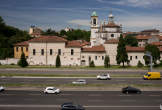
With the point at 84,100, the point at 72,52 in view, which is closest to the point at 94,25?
the point at 72,52

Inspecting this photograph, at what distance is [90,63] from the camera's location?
48344 millimetres

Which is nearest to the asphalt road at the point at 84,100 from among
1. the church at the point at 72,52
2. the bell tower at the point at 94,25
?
the church at the point at 72,52

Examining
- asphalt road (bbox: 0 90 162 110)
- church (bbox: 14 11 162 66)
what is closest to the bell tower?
church (bbox: 14 11 162 66)

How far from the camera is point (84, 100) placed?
19047mm

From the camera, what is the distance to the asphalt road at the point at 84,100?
1695 cm

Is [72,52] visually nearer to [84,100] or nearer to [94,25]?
[94,25]

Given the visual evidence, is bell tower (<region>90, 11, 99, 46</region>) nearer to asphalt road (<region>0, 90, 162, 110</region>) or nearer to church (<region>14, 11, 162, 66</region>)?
church (<region>14, 11, 162, 66</region>)

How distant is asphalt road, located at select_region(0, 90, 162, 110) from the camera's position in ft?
55.6

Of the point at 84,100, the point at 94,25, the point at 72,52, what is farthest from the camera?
the point at 94,25

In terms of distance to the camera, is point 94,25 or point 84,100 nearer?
point 84,100

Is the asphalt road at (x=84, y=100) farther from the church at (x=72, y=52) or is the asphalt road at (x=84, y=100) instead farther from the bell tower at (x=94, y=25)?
the bell tower at (x=94, y=25)

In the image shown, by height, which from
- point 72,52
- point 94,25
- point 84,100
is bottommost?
point 84,100

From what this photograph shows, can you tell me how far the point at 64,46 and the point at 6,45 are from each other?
110 feet

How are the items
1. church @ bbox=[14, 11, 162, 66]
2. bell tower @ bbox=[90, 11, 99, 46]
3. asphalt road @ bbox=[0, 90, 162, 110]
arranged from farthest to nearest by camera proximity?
1. bell tower @ bbox=[90, 11, 99, 46]
2. church @ bbox=[14, 11, 162, 66]
3. asphalt road @ bbox=[0, 90, 162, 110]
